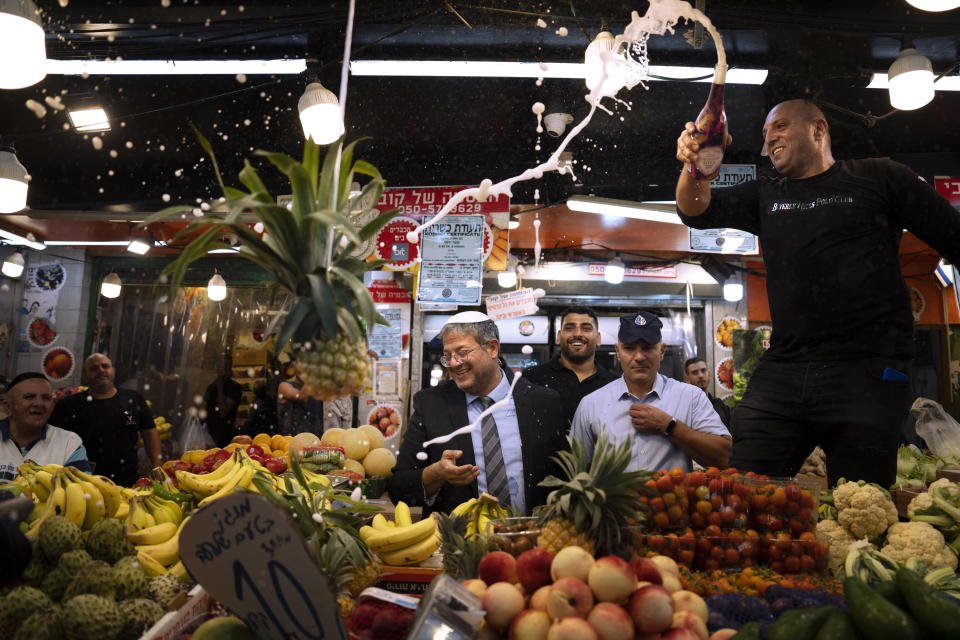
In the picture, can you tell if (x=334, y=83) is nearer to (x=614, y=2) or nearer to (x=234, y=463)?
(x=614, y=2)

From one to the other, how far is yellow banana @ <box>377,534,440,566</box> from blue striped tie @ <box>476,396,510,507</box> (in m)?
1.19

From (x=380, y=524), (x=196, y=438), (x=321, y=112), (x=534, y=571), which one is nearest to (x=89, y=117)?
(x=321, y=112)

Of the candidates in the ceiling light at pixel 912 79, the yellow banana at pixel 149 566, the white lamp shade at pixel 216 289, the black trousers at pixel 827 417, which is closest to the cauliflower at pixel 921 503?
the black trousers at pixel 827 417

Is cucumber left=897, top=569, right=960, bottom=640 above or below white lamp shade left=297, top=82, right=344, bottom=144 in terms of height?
below

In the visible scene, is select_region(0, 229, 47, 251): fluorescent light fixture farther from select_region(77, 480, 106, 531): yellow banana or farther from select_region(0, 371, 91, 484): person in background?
select_region(77, 480, 106, 531): yellow banana

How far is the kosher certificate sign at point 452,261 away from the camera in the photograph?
19.5ft

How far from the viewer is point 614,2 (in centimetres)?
477

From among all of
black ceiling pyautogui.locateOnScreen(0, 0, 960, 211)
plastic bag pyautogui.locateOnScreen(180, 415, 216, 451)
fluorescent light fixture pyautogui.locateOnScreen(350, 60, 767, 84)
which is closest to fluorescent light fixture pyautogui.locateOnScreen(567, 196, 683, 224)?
black ceiling pyautogui.locateOnScreen(0, 0, 960, 211)

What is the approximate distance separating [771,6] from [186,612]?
5.15 m

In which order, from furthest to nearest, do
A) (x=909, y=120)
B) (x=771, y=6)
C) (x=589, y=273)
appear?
(x=589, y=273) < (x=909, y=120) < (x=771, y=6)

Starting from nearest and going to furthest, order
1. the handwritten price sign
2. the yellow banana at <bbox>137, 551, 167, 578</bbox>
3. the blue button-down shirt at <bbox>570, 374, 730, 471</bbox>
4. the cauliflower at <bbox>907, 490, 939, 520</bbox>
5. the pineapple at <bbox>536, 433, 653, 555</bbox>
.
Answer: the handwritten price sign, the pineapple at <bbox>536, 433, 653, 555</bbox>, the yellow banana at <bbox>137, 551, 167, 578</bbox>, the cauliflower at <bbox>907, 490, 939, 520</bbox>, the blue button-down shirt at <bbox>570, 374, 730, 471</bbox>

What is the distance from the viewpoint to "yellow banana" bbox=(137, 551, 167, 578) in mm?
1948

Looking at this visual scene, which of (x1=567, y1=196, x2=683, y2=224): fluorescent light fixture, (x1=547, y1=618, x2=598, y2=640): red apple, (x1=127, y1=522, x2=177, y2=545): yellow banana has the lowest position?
(x1=127, y1=522, x2=177, y2=545): yellow banana

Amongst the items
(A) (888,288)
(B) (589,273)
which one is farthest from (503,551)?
(B) (589,273)
